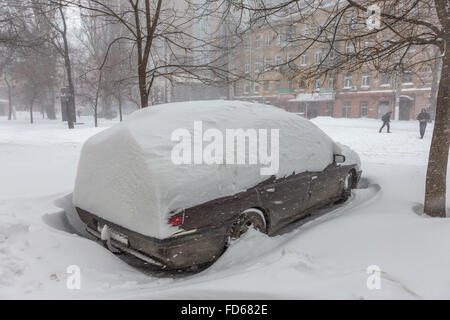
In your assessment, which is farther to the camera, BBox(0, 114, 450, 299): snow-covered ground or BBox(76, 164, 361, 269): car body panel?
BBox(76, 164, 361, 269): car body panel

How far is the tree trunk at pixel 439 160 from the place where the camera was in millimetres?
3896

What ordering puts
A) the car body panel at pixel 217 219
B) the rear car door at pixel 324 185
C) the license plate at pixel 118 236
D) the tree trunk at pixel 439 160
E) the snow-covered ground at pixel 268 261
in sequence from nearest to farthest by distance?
the snow-covered ground at pixel 268 261 → the car body panel at pixel 217 219 → the license plate at pixel 118 236 → the tree trunk at pixel 439 160 → the rear car door at pixel 324 185

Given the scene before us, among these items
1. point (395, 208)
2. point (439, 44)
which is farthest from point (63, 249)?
point (439, 44)

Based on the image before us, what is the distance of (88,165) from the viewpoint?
11.0ft

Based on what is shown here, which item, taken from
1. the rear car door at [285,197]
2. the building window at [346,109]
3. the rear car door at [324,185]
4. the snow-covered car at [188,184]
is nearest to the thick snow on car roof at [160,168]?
the snow-covered car at [188,184]

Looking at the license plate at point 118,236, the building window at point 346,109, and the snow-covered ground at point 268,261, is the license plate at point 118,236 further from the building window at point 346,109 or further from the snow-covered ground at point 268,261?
the building window at point 346,109

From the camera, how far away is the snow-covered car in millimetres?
2627

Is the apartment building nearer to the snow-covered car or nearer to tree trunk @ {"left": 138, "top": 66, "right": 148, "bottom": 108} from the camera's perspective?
tree trunk @ {"left": 138, "top": 66, "right": 148, "bottom": 108}

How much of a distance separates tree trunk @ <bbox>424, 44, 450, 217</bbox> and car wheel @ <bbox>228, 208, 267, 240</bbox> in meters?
2.58

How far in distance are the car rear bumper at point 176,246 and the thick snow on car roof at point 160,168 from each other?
0.34 feet

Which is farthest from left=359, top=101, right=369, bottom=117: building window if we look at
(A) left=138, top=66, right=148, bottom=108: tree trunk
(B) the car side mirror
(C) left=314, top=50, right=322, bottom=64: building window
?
(A) left=138, top=66, right=148, bottom=108: tree trunk

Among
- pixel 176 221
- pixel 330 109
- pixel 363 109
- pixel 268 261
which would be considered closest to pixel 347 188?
pixel 268 261

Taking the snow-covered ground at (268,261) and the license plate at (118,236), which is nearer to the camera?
the snow-covered ground at (268,261)

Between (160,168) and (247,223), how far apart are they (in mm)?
1293
